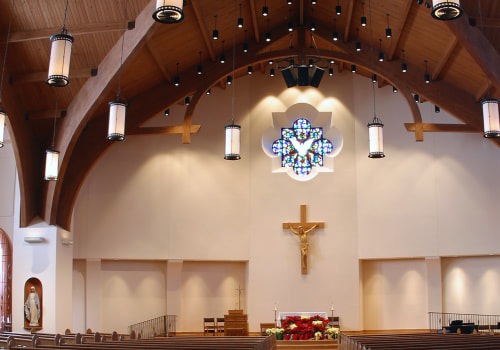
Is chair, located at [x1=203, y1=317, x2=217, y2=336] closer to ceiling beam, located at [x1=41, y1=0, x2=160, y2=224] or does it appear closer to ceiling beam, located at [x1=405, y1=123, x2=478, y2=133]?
ceiling beam, located at [x1=41, y1=0, x2=160, y2=224]

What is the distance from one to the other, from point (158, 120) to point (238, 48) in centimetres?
334

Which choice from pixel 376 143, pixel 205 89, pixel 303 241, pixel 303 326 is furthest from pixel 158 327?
pixel 376 143

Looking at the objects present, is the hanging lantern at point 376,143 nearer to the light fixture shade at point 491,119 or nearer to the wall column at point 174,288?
the light fixture shade at point 491,119

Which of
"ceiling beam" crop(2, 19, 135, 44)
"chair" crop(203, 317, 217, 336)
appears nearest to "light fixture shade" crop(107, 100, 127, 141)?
"ceiling beam" crop(2, 19, 135, 44)

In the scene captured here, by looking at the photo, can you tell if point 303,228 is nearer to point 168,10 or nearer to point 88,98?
point 88,98

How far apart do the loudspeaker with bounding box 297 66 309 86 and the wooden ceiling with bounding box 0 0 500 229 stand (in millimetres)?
1904

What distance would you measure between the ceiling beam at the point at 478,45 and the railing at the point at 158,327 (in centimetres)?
1070

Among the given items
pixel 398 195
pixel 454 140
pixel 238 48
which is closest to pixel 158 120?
pixel 238 48

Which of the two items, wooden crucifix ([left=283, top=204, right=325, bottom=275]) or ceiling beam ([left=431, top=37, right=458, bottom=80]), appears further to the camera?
wooden crucifix ([left=283, top=204, right=325, bottom=275])

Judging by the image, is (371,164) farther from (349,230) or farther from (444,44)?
(444,44)

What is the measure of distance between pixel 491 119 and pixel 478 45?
2214mm

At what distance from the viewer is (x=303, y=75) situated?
14.0 metres

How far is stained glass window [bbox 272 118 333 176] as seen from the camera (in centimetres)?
1805

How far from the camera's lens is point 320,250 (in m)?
17.1
